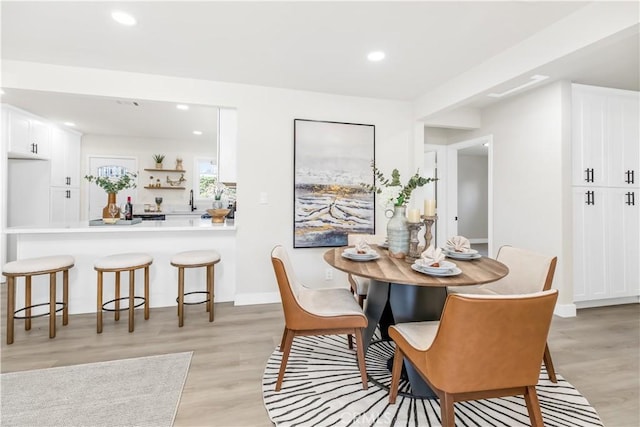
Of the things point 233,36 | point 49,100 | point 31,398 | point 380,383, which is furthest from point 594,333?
point 49,100

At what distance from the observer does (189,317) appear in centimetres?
308

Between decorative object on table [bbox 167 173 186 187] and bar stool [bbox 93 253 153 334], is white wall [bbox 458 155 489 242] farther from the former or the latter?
bar stool [bbox 93 253 153 334]

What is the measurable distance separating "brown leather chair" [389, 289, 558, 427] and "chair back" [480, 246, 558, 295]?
83 cm

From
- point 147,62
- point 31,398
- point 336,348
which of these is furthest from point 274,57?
point 31,398

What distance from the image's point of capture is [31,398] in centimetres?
179

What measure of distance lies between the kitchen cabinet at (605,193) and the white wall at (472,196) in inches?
182

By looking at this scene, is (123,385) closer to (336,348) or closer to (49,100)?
(336,348)

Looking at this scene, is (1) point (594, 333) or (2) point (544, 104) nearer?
(1) point (594, 333)

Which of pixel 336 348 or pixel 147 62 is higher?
pixel 147 62

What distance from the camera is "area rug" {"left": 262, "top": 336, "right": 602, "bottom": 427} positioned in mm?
1619

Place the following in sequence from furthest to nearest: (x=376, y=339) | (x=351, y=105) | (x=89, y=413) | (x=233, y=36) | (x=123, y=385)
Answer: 1. (x=351, y=105)
2. (x=376, y=339)
3. (x=233, y=36)
4. (x=123, y=385)
5. (x=89, y=413)

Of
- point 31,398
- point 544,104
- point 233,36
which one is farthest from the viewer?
point 544,104

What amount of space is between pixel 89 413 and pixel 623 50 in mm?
4651

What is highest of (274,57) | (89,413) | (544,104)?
(274,57)
